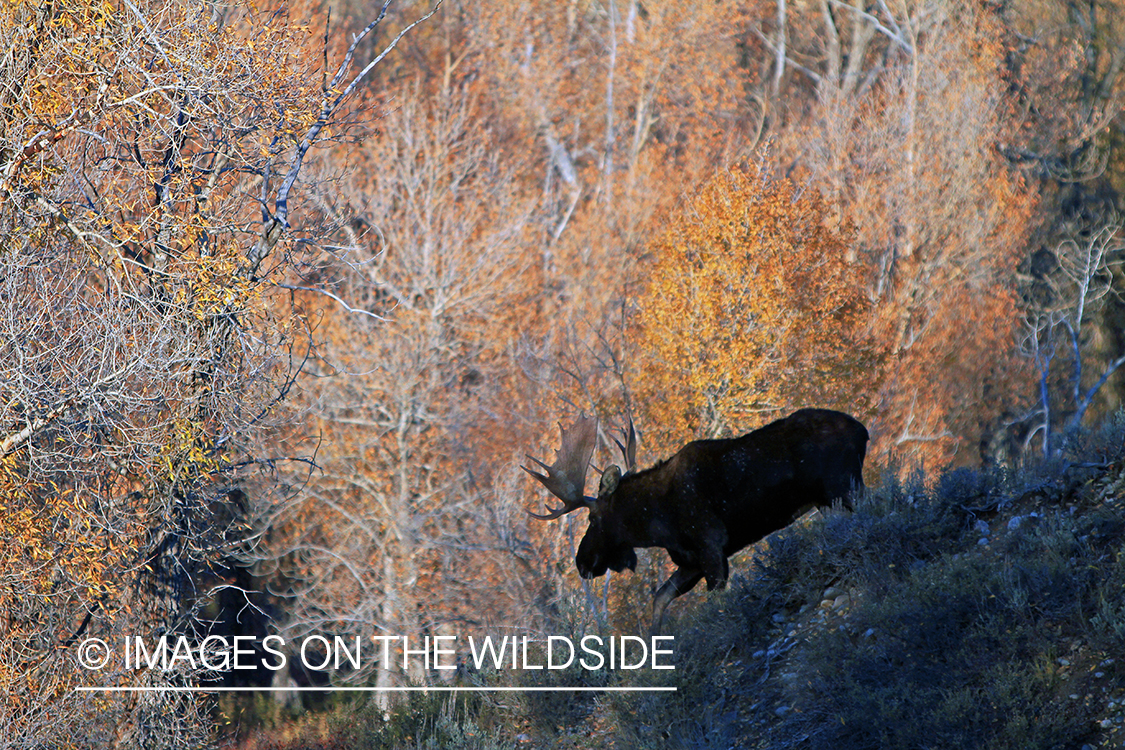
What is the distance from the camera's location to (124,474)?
1348 centimetres

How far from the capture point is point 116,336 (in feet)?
39.8

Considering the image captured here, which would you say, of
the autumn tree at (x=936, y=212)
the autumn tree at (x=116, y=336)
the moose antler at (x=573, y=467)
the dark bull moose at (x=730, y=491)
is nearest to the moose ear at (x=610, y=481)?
the dark bull moose at (x=730, y=491)

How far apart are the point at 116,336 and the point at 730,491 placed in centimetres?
634

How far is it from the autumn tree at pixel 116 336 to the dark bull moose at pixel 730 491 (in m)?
5.18

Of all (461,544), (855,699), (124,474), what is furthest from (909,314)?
(855,699)

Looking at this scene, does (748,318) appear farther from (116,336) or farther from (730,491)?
(730,491)

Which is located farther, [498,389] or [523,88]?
[523,88]

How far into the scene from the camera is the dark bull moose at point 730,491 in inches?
369

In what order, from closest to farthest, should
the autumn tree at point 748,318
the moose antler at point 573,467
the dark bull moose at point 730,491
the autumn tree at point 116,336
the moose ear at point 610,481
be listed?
the dark bull moose at point 730,491 < the moose ear at point 610,481 < the moose antler at point 573,467 < the autumn tree at point 116,336 < the autumn tree at point 748,318

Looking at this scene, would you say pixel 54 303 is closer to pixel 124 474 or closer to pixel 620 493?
pixel 124 474

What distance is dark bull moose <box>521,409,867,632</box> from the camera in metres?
9.38

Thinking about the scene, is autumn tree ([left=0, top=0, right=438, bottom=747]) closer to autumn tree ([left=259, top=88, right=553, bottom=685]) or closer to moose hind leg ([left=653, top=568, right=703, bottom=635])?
moose hind leg ([left=653, top=568, right=703, bottom=635])

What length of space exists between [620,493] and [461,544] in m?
19.0

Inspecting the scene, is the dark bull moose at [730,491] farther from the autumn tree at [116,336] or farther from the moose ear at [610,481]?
the autumn tree at [116,336]
